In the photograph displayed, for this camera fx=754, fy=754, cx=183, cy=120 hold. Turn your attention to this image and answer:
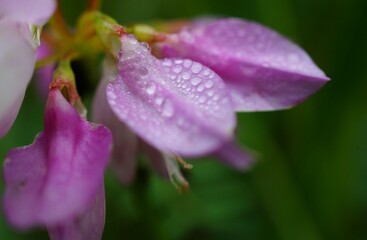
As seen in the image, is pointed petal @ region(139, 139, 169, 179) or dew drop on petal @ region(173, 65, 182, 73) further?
pointed petal @ region(139, 139, 169, 179)

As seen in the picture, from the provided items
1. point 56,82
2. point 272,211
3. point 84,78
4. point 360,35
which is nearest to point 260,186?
point 272,211

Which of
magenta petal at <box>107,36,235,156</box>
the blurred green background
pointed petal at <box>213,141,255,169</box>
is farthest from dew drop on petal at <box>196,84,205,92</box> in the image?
the blurred green background

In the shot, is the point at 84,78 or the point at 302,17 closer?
the point at 84,78

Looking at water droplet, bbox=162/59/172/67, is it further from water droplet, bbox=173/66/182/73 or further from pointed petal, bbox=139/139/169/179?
pointed petal, bbox=139/139/169/179

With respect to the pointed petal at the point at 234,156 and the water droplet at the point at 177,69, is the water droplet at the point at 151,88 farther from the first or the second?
the pointed petal at the point at 234,156

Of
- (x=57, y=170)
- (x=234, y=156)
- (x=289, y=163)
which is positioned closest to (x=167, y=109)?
(x=57, y=170)

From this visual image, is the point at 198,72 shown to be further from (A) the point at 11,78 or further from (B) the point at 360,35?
(B) the point at 360,35

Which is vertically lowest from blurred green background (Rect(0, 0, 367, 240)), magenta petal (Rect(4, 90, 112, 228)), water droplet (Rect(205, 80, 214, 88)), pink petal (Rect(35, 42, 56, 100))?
blurred green background (Rect(0, 0, 367, 240))
